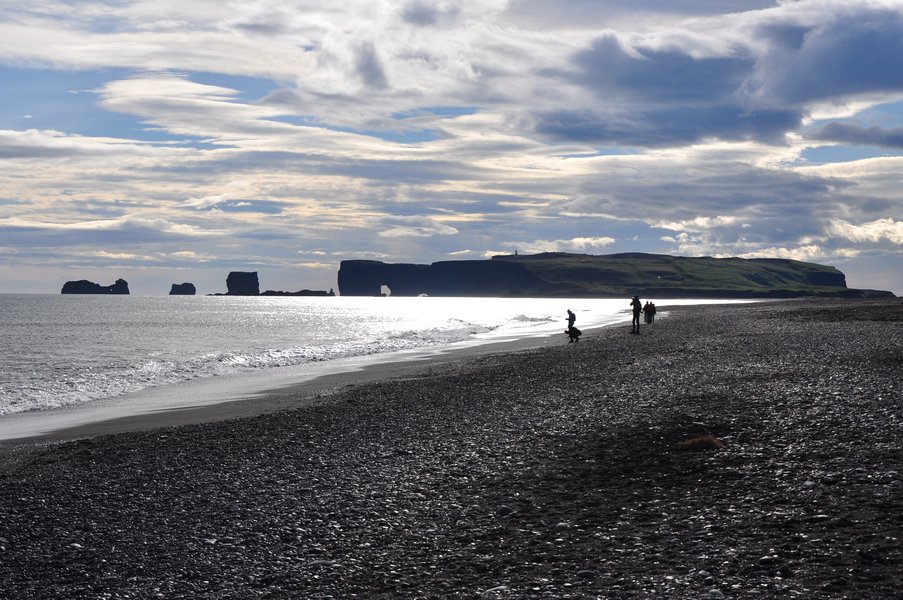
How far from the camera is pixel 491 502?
13812mm

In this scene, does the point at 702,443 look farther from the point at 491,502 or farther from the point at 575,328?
the point at 575,328

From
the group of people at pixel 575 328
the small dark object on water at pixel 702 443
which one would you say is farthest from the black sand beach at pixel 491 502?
the group of people at pixel 575 328

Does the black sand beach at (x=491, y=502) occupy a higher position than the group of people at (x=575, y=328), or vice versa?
the group of people at (x=575, y=328)

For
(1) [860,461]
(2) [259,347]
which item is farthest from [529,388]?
(2) [259,347]

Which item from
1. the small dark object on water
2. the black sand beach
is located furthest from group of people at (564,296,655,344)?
the small dark object on water

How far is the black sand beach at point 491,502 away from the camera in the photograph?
10.2 meters

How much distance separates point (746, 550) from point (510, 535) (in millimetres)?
3414

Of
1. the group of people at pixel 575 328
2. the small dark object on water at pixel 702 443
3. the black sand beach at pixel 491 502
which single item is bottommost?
the black sand beach at pixel 491 502

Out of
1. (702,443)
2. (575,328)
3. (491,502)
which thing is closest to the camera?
(491,502)

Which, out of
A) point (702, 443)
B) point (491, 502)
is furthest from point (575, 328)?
point (491, 502)

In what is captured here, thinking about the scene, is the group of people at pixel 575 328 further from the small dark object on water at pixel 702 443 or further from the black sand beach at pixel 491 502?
the small dark object on water at pixel 702 443

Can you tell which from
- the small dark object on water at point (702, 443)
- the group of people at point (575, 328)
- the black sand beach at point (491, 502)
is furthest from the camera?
the group of people at point (575, 328)

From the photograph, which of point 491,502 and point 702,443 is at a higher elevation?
point 702,443

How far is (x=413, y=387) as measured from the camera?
32188mm
